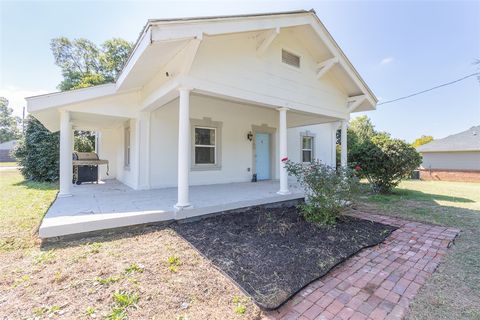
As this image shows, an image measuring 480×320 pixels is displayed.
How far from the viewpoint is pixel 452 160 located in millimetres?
17516

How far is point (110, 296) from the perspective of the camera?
7.43 feet

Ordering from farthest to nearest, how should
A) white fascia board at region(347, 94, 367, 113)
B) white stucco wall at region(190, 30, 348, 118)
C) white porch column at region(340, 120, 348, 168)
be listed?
white fascia board at region(347, 94, 367, 113) < white porch column at region(340, 120, 348, 168) < white stucco wall at region(190, 30, 348, 118)

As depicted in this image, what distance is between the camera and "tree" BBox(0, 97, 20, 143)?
48406 millimetres

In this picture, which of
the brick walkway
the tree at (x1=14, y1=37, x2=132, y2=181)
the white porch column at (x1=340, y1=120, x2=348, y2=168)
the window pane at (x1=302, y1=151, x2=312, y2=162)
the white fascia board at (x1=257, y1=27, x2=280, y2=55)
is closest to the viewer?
the brick walkway

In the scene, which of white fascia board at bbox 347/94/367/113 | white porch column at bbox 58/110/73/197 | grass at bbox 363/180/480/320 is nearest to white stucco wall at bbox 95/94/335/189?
white porch column at bbox 58/110/73/197

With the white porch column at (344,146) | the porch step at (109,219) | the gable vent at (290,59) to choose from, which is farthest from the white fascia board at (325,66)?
the porch step at (109,219)

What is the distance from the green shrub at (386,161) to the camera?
27.9ft

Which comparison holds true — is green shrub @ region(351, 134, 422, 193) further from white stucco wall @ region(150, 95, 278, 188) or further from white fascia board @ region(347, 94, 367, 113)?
white stucco wall @ region(150, 95, 278, 188)

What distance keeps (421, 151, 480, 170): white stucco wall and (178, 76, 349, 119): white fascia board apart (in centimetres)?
1623

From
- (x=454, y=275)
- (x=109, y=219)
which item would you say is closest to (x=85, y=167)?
(x=109, y=219)

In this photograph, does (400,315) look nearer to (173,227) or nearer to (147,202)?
(173,227)

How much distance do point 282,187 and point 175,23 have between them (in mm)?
4666

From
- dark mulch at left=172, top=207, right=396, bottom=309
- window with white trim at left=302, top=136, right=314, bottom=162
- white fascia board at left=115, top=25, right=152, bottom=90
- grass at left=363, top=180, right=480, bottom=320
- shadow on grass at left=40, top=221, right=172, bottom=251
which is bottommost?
grass at left=363, top=180, right=480, bottom=320

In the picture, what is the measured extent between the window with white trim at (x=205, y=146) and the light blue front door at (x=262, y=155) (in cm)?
206
